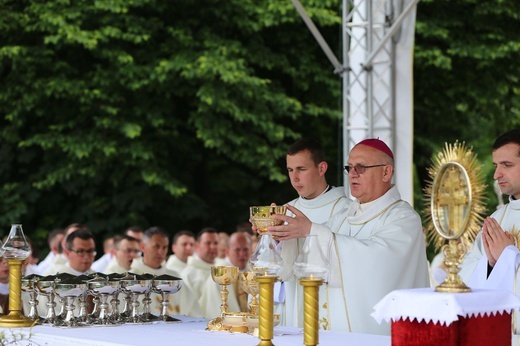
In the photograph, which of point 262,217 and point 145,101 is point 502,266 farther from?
point 145,101

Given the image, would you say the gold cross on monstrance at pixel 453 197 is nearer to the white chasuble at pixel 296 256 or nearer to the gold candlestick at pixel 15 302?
the white chasuble at pixel 296 256

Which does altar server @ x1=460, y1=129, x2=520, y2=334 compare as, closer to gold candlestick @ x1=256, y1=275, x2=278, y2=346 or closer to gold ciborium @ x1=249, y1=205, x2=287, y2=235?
gold ciborium @ x1=249, y1=205, x2=287, y2=235

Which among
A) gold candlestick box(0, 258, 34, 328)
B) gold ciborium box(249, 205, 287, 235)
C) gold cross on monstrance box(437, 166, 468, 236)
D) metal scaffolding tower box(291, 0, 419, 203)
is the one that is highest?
metal scaffolding tower box(291, 0, 419, 203)

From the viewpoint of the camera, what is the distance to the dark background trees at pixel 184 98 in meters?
17.3

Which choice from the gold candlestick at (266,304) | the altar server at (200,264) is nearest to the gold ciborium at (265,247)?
the gold candlestick at (266,304)

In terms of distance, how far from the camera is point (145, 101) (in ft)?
59.0

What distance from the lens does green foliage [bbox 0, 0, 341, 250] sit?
1727 cm

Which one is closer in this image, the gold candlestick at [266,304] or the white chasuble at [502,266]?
the gold candlestick at [266,304]

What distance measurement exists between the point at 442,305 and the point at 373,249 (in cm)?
205

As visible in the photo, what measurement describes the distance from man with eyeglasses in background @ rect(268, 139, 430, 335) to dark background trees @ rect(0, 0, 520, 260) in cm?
1017

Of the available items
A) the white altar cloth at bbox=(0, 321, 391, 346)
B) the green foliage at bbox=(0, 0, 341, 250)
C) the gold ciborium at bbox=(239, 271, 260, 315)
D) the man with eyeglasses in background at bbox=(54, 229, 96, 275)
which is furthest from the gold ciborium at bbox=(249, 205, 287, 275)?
the green foliage at bbox=(0, 0, 341, 250)

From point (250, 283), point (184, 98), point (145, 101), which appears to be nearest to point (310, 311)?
point (250, 283)

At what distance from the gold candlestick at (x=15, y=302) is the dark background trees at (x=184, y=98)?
10.7 metres

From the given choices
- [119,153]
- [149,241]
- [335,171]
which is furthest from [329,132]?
[149,241]
